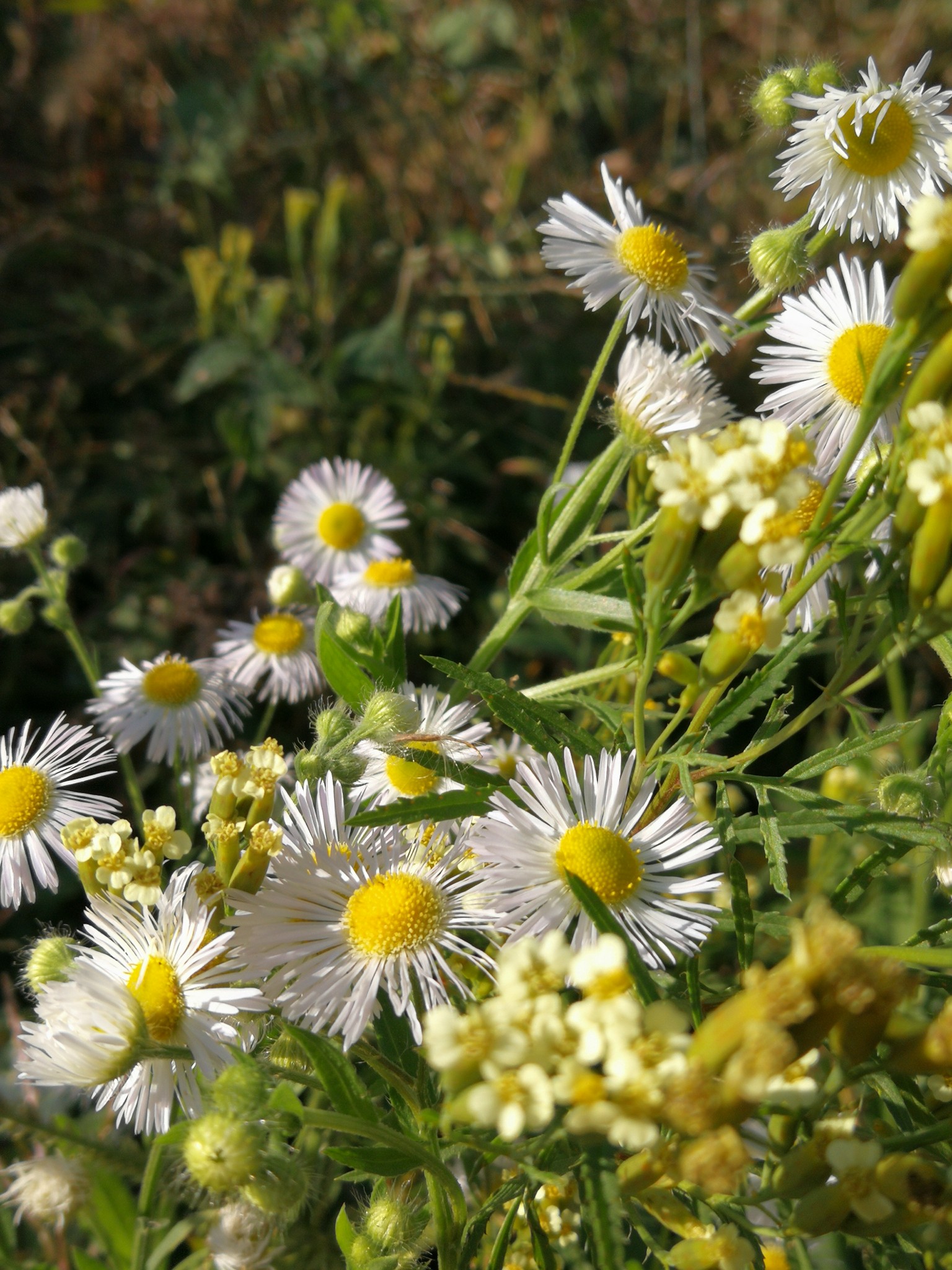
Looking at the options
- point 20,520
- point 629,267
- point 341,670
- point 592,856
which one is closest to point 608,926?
point 592,856

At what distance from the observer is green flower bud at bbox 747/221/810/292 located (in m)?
0.81

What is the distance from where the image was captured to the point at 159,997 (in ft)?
2.15

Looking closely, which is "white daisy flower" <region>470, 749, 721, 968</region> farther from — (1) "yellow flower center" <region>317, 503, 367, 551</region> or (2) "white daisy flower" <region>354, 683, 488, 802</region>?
(1) "yellow flower center" <region>317, 503, 367, 551</region>

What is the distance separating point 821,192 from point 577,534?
0.35m

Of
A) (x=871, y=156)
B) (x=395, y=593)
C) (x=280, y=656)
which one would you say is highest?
(x=871, y=156)

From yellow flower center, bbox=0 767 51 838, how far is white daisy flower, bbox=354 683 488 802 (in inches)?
11.5

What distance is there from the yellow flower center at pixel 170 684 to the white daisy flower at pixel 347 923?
40 cm

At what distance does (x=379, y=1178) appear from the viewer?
69cm

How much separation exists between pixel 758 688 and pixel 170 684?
65 cm

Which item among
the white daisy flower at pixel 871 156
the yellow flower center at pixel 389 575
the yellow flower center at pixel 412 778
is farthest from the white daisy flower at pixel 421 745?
the white daisy flower at pixel 871 156

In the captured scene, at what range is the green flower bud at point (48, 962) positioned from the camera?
0.68 meters

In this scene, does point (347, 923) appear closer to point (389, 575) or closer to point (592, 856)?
point (592, 856)

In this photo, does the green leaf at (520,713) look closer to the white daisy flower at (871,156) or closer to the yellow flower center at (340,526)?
the white daisy flower at (871,156)

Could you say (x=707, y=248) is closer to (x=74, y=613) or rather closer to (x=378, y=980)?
(x=74, y=613)
